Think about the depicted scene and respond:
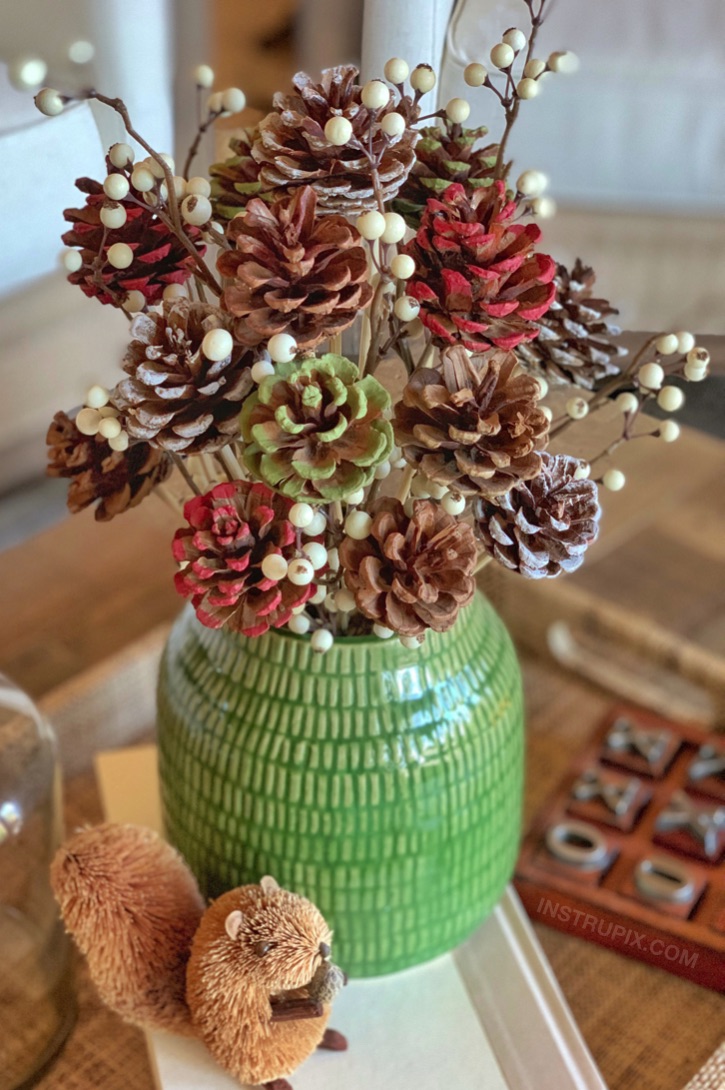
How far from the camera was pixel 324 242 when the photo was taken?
1.11 ft

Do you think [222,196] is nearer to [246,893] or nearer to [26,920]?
[246,893]

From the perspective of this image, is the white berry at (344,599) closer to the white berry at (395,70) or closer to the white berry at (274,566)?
the white berry at (274,566)

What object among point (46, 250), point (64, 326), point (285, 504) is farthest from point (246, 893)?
point (64, 326)

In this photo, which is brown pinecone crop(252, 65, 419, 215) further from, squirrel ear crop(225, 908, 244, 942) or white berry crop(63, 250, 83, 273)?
squirrel ear crop(225, 908, 244, 942)

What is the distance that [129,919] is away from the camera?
0.48 m

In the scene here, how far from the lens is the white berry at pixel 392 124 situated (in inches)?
13.7

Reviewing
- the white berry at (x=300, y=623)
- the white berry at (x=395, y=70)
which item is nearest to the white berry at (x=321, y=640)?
the white berry at (x=300, y=623)

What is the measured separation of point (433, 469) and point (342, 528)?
0.07m

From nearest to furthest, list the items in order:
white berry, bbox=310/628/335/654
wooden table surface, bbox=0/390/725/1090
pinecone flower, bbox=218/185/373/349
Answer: pinecone flower, bbox=218/185/373/349
white berry, bbox=310/628/335/654
wooden table surface, bbox=0/390/725/1090

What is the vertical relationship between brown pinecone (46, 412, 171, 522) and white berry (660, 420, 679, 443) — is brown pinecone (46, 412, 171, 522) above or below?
below

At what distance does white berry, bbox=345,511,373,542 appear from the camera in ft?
1.27

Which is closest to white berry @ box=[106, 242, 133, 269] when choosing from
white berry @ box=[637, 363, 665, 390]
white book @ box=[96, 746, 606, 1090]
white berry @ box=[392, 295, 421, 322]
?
white berry @ box=[392, 295, 421, 322]

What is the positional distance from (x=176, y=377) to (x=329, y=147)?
0.09 metres

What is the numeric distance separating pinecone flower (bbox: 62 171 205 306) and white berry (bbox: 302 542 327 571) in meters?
0.12
